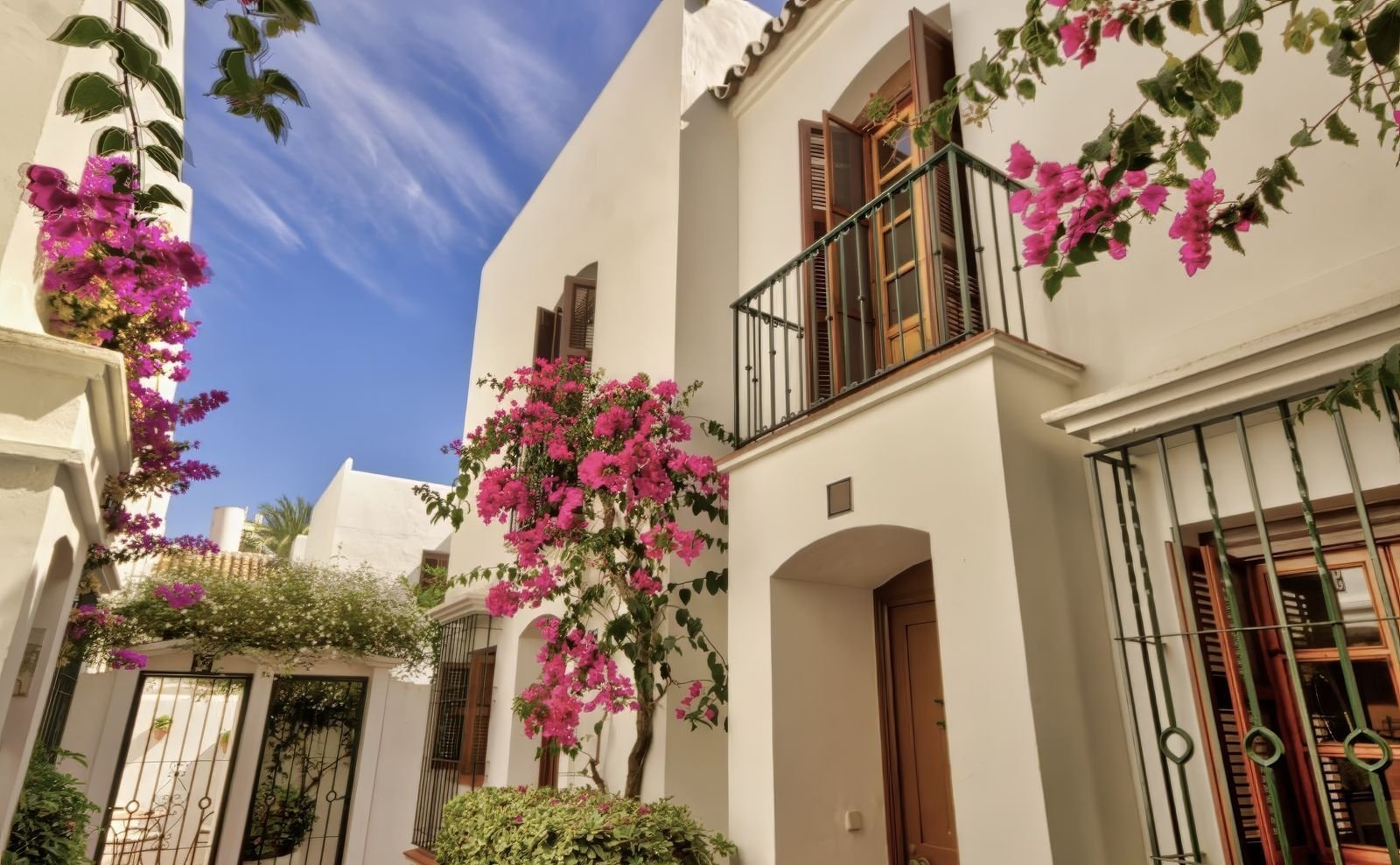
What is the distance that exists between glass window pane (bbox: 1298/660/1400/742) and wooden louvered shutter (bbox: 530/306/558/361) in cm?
744

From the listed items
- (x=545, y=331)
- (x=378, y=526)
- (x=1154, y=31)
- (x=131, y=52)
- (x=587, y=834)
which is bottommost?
(x=587, y=834)

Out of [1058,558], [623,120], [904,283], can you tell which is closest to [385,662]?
[623,120]

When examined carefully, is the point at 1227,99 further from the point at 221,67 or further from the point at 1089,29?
the point at 221,67

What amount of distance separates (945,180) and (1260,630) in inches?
121

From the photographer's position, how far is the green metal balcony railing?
13.9 ft

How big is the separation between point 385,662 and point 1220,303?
10214 millimetres

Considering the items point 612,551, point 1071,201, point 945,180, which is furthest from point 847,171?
point 1071,201

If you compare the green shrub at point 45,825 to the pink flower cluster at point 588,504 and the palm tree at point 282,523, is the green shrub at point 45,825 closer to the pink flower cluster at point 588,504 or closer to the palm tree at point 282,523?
the pink flower cluster at point 588,504

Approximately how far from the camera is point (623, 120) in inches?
328

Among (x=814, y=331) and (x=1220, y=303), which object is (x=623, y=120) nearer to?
(x=814, y=331)

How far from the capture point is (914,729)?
4.70m

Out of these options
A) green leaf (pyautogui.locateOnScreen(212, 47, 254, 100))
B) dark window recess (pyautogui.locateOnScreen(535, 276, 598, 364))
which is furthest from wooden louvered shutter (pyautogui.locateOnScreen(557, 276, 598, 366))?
green leaf (pyautogui.locateOnScreen(212, 47, 254, 100))

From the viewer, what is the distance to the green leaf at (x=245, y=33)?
6.53 ft

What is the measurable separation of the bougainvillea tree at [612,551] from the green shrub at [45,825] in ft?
10.5
